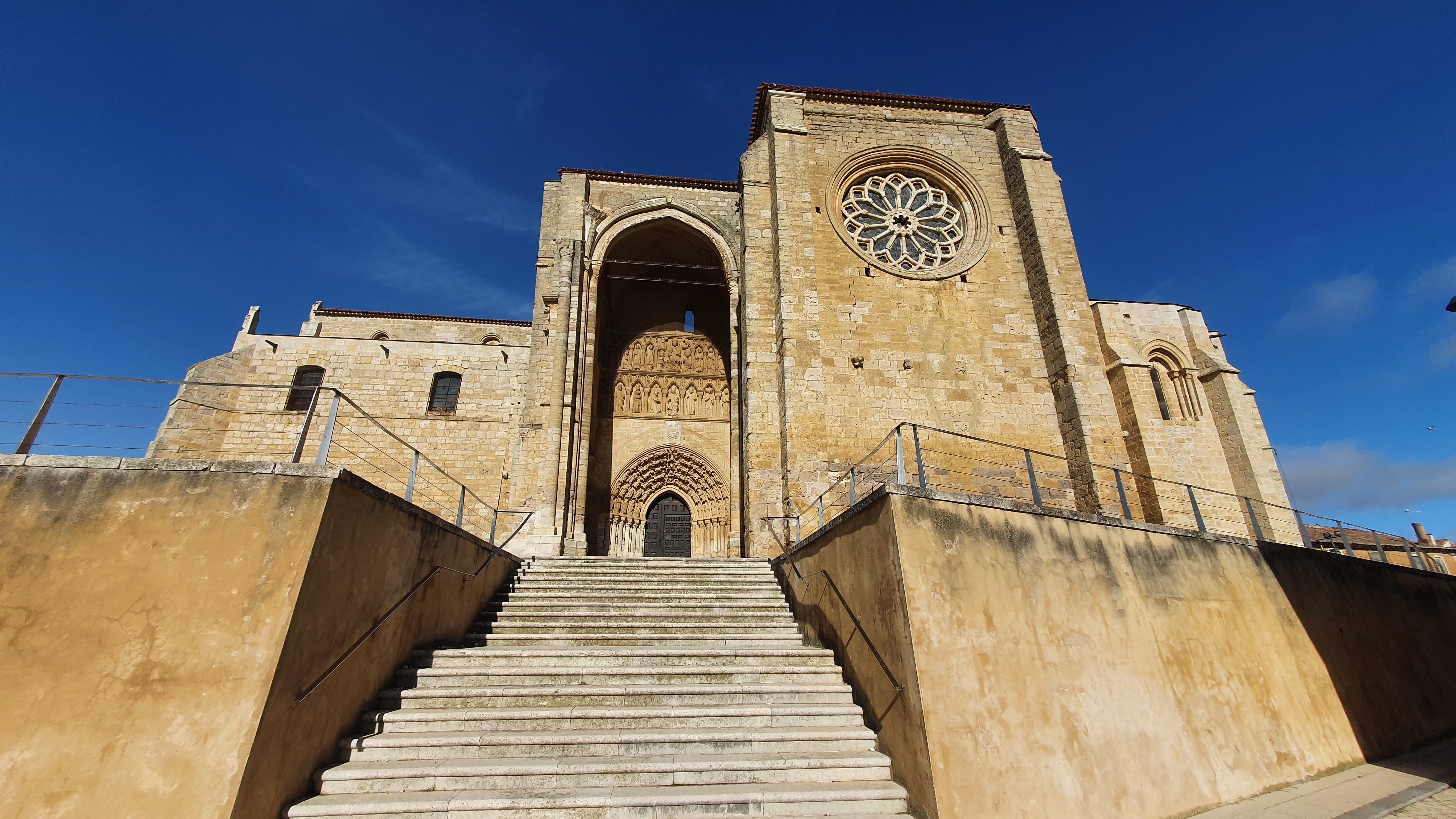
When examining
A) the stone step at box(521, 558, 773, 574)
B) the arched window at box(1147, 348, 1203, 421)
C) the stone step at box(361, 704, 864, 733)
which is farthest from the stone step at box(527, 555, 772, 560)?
the arched window at box(1147, 348, 1203, 421)

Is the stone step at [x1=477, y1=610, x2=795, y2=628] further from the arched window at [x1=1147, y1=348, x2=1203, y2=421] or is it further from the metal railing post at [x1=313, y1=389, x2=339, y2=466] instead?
the arched window at [x1=1147, y1=348, x2=1203, y2=421]

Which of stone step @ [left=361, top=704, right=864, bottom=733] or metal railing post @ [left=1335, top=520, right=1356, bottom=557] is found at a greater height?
metal railing post @ [left=1335, top=520, right=1356, bottom=557]

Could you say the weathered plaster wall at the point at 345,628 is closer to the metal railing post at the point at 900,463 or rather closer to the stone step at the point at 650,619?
the stone step at the point at 650,619

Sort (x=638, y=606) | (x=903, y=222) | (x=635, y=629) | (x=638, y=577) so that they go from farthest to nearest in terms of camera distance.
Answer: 1. (x=903, y=222)
2. (x=638, y=577)
3. (x=638, y=606)
4. (x=635, y=629)

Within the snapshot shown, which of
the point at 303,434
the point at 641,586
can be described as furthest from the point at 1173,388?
the point at 303,434

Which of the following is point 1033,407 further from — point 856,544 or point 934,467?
point 856,544

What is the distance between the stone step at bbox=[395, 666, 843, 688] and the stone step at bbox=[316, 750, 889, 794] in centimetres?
80

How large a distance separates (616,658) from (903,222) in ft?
34.2

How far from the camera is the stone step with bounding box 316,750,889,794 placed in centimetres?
324

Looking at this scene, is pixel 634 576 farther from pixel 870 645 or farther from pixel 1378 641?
pixel 1378 641

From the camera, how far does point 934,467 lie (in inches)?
360

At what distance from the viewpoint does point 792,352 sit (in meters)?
9.59

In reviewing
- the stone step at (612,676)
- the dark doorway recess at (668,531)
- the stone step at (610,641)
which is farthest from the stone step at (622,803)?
the dark doorway recess at (668,531)

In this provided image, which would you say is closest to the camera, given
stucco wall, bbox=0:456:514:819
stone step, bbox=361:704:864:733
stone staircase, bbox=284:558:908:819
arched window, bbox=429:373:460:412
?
stucco wall, bbox=0:456:514:819
